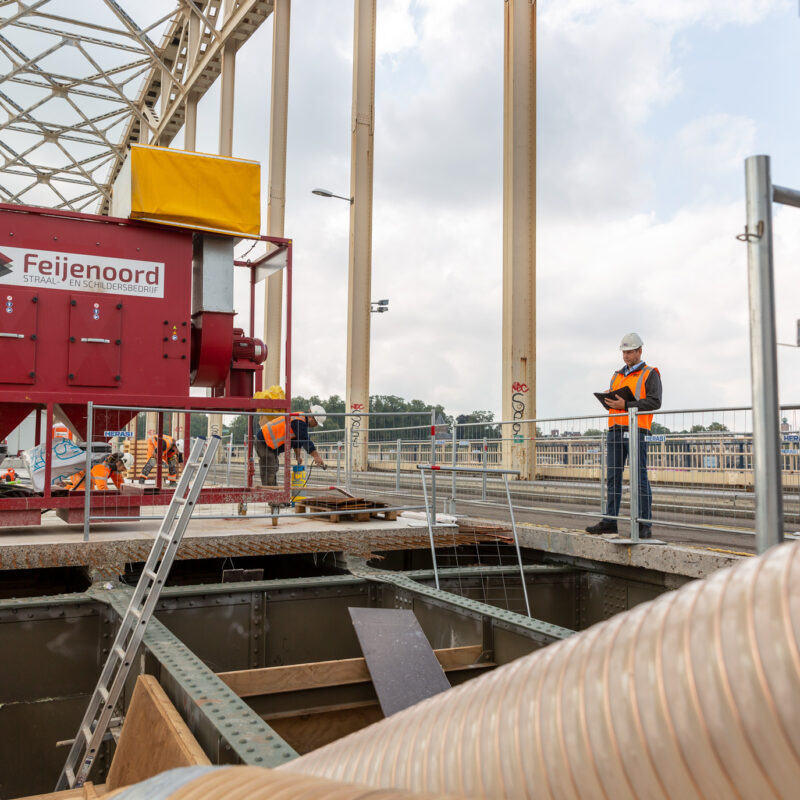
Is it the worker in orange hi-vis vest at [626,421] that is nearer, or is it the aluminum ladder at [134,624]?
the aluminum ladder at [134,624]

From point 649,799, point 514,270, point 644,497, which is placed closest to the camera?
point 649,799

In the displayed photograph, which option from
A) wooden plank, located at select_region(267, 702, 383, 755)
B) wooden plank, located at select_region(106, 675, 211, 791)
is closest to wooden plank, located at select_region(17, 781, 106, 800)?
wooden plank, located at select_region(106, 675, 211, 791)

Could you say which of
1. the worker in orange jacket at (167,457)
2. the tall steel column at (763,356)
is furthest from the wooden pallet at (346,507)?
the tall steel column at (763,356)

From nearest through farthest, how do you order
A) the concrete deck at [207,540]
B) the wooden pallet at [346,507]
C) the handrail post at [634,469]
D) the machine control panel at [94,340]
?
the concrete deck at [207,540] < the handrail post at [634,469] < the machine control panel at [94,340] < the wooden pallet at [346,507]

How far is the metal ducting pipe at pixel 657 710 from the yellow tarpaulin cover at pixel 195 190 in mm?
7747

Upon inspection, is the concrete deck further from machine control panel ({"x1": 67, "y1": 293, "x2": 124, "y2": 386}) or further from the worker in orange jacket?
the worker in orange jacket

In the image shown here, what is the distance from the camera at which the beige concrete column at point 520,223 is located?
18.3 m

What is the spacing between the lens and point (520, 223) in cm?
1883

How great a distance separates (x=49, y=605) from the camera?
5852 millimetres

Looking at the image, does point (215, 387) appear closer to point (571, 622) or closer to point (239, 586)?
point (239, 586)

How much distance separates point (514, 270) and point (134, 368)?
12022mm

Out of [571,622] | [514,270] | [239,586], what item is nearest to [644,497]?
[571,622]

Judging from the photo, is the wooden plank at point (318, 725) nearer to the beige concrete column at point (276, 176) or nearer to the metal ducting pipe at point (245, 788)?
the metal ducting pipe at point (245, 788)

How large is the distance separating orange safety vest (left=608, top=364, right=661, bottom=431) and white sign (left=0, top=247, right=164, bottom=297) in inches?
205
